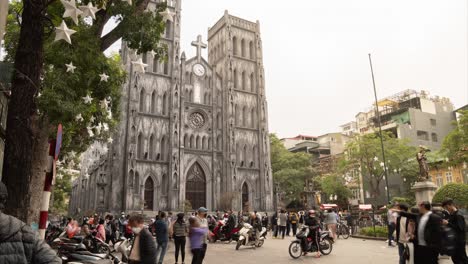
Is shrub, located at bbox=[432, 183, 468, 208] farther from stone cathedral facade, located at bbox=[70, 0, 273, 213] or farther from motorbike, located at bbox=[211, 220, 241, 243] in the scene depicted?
stone cathedral facade, located at bbox=[70, 0, 273, 213]

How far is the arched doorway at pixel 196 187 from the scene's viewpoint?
115 ft

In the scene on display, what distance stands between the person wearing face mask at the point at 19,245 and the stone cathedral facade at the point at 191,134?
29.4 meters

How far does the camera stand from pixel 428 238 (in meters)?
5.97

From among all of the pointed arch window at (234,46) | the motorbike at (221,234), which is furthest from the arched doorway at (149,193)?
the pointed arch window at (234,46)

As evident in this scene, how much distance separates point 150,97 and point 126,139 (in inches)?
191

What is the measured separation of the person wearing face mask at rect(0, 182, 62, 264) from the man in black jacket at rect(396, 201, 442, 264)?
18.4 feet

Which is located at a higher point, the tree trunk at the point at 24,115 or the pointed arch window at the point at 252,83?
the pointed arch window at the point at 252,83

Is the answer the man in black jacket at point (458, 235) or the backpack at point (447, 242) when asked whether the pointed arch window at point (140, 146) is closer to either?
the man in black jacket at point (458, 235)

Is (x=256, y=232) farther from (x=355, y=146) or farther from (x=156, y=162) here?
(x=355, y=146)

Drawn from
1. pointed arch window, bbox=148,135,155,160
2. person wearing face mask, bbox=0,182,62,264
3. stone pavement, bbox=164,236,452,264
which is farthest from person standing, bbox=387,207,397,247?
pointed arch window, bbox=148,135,155,160

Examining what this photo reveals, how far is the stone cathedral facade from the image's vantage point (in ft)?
105

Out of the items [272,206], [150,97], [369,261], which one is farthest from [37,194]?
[272,206]

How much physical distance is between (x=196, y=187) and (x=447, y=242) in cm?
3054

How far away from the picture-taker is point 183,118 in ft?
117
